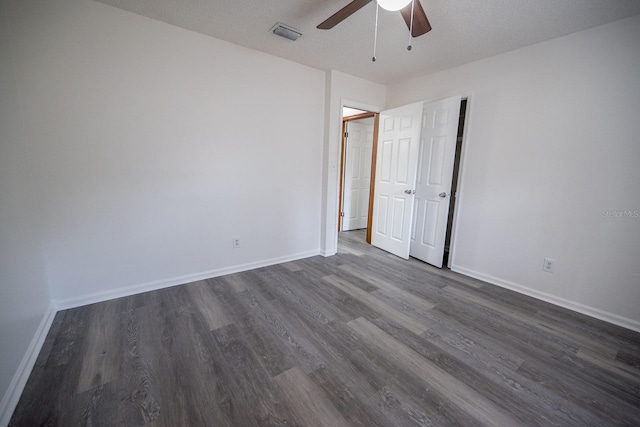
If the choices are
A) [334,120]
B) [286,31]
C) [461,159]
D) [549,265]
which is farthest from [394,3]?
[549,265]

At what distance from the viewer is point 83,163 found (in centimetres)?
209

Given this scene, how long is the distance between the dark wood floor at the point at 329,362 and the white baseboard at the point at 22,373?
A: 4cm

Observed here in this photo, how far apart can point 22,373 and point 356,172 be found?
4692 millimetres

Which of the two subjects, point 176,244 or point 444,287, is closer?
point 176,244

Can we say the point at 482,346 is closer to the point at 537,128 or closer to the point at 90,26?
the point at 537,128

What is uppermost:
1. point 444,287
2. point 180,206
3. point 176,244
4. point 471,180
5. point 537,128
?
point 537,128

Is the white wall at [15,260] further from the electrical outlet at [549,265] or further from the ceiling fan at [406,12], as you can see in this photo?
the electrical outlet at [549,265]

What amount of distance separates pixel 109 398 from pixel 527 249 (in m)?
3.55

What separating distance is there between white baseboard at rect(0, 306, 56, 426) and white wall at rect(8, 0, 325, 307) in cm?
39

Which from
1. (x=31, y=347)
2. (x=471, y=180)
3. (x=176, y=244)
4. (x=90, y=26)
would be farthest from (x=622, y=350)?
(x=90, y=26)

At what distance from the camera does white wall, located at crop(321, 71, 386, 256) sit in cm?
333

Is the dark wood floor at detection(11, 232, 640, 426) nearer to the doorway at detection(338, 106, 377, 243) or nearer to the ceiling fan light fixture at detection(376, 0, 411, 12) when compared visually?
the ceiling fan light fixture at detection(376, 0, 411, 12)

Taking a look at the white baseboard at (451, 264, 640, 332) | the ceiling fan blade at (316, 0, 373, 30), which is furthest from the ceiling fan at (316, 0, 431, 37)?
the white baseboard at (451, 264, 640, 332)

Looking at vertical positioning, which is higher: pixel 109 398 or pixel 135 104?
pixel 135 104
